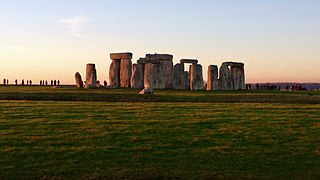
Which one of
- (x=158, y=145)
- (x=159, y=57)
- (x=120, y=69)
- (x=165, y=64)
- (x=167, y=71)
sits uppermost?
(x=159, y=57)

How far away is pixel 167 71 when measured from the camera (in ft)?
127

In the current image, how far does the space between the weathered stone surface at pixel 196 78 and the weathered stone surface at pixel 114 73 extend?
6.94 metres

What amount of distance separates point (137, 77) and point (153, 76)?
1.81 metres

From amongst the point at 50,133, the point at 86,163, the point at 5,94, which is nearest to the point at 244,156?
the point at 86,163

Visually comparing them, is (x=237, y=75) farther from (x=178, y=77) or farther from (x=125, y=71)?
(x=125, y=71)

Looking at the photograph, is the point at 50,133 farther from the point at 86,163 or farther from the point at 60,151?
the point at 86,163

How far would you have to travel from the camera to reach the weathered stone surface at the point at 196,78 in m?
38.4

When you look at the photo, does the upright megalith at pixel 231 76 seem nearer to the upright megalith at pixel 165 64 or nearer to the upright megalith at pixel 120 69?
the upright megalith at pixel 165 64

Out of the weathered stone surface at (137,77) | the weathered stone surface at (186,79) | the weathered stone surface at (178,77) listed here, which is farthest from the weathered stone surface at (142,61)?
the weathered stone surface at (186,79)

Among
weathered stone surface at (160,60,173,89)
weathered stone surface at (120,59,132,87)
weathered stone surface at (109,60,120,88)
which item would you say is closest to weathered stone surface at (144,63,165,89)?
weathered stone surface at (160,60,173,89)

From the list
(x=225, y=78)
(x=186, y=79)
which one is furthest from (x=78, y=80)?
(x=225, y=78)

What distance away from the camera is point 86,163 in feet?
31.4

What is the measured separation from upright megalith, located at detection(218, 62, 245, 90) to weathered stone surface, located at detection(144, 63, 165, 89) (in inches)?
225

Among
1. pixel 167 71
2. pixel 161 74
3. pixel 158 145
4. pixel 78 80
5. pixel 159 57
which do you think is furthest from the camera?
pixel 78 80
